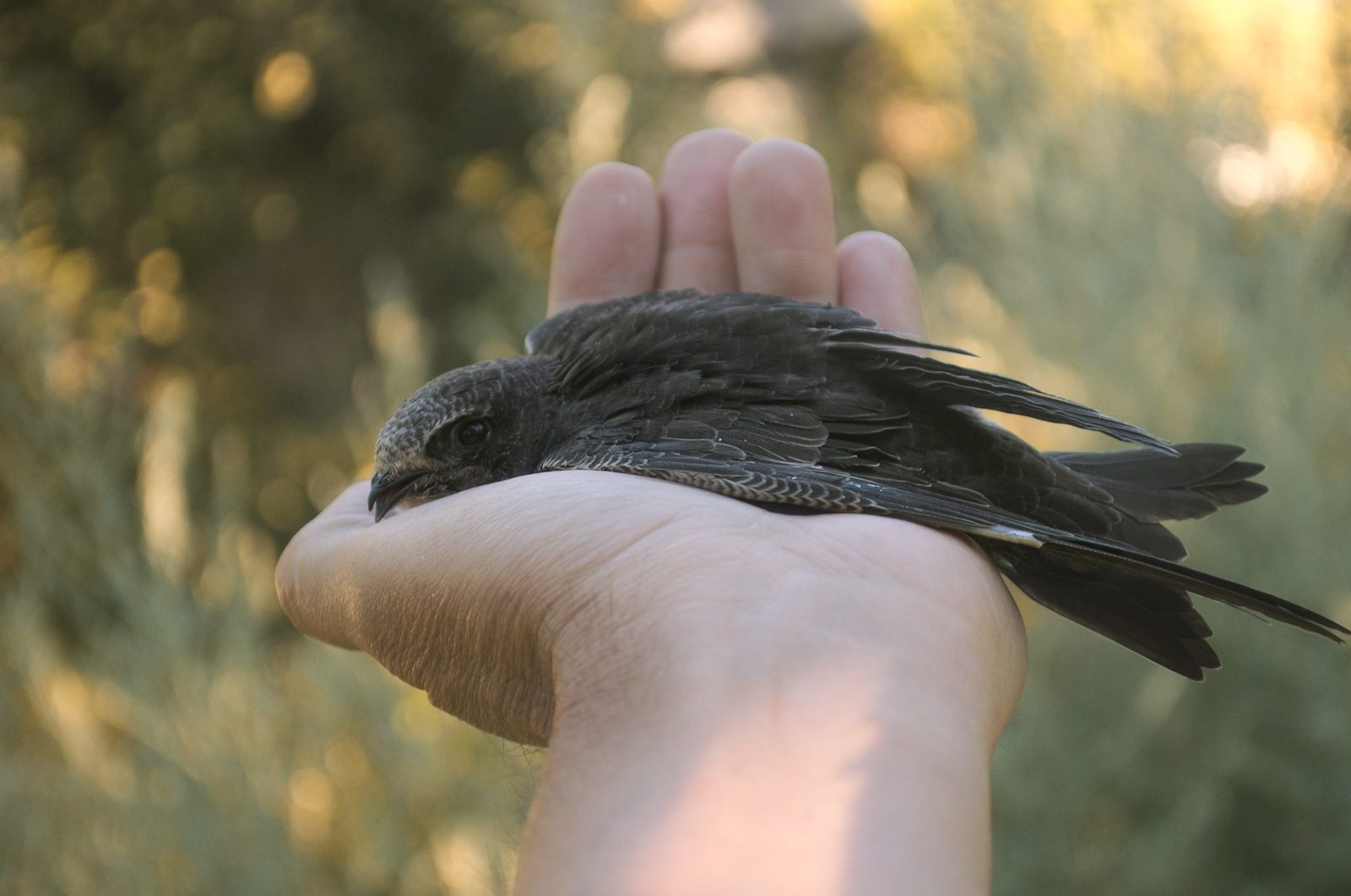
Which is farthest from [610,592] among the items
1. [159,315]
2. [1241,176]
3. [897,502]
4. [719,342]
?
[159,315]

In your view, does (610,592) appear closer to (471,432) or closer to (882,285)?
(471,432)

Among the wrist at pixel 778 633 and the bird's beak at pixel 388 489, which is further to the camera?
the bird's beak at pixel 388 489

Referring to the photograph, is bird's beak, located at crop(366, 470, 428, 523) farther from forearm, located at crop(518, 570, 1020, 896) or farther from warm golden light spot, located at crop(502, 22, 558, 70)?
warm golden light spot, located at crop(502, 22, 558, 70)

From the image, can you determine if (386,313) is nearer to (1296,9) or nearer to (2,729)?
(2,729)

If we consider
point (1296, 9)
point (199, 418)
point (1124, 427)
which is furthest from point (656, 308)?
point (199, 418)

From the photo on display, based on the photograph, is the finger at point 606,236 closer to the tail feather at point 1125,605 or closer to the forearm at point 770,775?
the tail feather at point 1125,605

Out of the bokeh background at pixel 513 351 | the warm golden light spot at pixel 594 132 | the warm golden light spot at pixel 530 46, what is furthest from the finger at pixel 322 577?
the warm golden light spot at pixel 530 46
